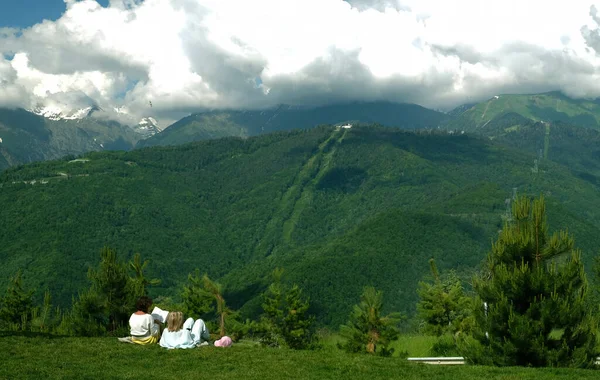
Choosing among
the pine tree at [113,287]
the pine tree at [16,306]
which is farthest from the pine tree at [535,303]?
the pine tree at [16,306]

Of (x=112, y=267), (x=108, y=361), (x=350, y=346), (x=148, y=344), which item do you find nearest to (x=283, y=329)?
(x=350, y=346)

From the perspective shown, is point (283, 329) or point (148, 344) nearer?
point (148, 344)

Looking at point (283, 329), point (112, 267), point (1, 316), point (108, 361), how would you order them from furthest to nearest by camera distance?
point (1, 316) → point (283, 329) → point (112, 267) → point (108, 361)

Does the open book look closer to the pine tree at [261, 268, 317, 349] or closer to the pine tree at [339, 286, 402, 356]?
the pine tree at [339, 286, 402, 356]

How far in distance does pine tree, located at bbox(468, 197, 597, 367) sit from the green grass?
2049mm

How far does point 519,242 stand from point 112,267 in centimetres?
2443

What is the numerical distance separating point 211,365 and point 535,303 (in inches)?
454

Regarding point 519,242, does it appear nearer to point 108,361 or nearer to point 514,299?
point 514,299

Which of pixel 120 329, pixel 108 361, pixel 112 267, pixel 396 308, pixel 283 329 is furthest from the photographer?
pixel 396 308

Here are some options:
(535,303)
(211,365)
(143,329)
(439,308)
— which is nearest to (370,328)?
(439,308)

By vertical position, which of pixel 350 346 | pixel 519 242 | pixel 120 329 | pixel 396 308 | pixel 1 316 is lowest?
pixel 396 308

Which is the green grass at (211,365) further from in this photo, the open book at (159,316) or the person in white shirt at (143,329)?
the open book at (159,316)

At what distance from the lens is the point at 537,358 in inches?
839

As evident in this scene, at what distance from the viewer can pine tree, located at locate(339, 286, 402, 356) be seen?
38.7 meters
